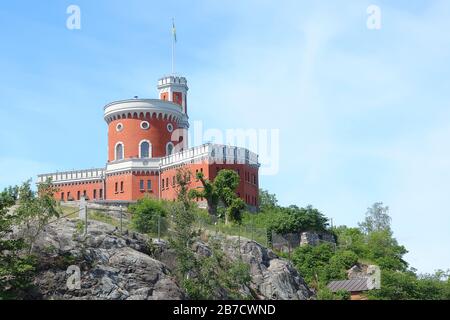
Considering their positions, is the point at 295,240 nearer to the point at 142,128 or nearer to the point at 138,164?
the point at 138,164

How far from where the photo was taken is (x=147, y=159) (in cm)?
8544

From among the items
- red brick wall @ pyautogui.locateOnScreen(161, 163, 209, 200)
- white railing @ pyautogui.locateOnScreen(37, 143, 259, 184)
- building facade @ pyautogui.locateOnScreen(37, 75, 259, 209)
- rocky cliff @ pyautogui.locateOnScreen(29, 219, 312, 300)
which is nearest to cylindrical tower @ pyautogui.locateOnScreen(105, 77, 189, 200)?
building facade @ pyautogui.locateOnScreen(37, 75, 259, 209)

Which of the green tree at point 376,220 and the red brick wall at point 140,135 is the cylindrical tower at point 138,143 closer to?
the red brick wall at point 140,135

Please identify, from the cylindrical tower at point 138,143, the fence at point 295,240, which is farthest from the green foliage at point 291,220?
the cylindrical tower at point 138,143

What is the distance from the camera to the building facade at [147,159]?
268ft

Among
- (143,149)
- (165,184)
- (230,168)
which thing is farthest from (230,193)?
(143,149)

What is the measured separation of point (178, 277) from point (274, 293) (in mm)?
12606

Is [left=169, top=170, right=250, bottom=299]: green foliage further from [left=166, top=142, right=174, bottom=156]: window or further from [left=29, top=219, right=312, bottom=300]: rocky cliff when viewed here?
[left=166, top=142, right=174, bottom=156]: window

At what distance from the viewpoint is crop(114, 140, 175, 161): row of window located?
285ft

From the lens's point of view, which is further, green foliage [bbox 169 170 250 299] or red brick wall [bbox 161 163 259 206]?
red brick wall [bbox 161 163 259 206]

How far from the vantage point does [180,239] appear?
49.8 meters

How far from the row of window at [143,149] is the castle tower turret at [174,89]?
361 inches
